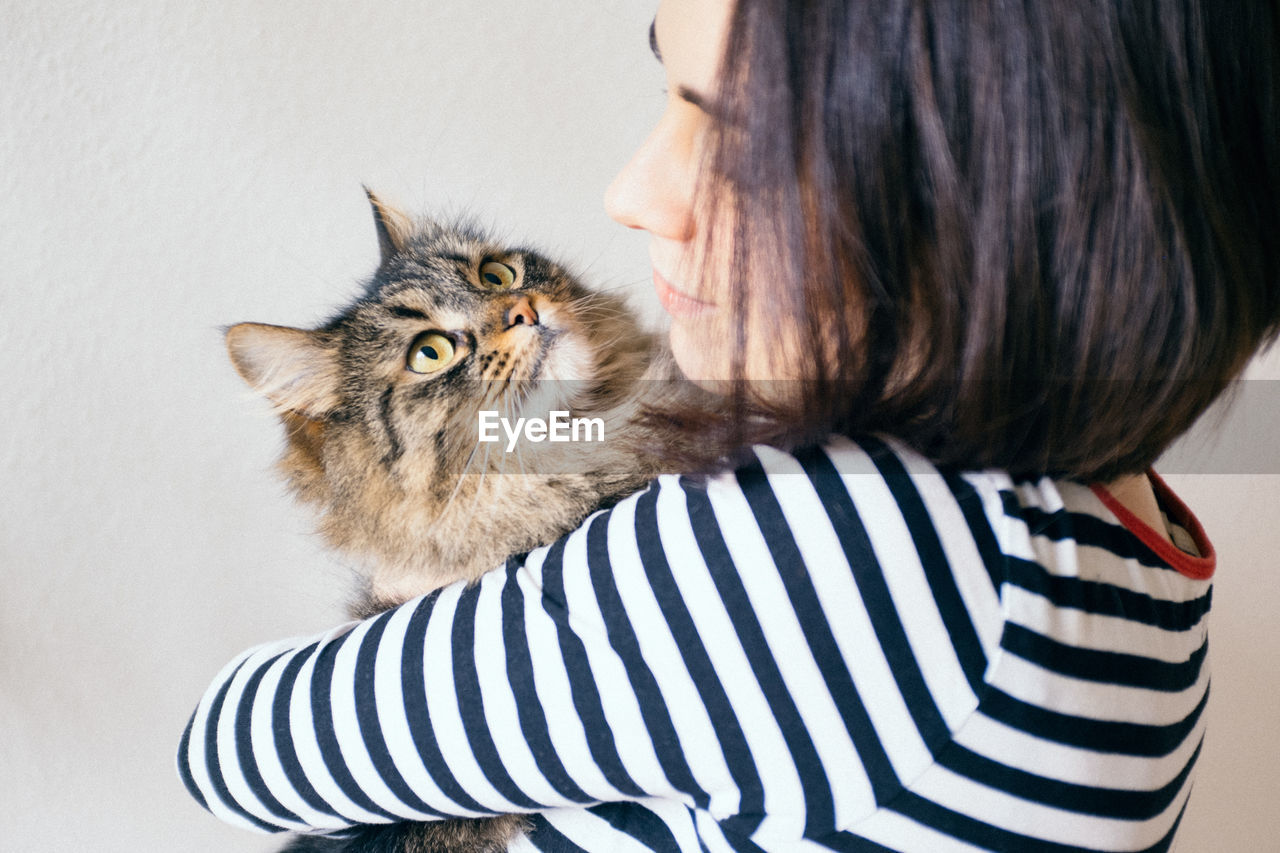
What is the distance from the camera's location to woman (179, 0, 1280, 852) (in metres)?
0.43

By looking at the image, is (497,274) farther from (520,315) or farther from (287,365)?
(287,365)

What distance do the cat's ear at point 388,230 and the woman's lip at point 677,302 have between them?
55 cm

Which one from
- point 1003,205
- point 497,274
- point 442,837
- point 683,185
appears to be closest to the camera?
point 1003,205

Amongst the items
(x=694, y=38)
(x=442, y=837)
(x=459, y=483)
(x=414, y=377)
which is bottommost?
(x=442, y=837)

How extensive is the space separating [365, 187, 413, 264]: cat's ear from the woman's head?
0.66 meters

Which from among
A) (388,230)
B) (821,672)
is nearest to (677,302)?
(821,672)

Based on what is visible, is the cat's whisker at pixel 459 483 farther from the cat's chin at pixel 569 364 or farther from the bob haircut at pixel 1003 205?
the bob haircut at pixel 1003 205

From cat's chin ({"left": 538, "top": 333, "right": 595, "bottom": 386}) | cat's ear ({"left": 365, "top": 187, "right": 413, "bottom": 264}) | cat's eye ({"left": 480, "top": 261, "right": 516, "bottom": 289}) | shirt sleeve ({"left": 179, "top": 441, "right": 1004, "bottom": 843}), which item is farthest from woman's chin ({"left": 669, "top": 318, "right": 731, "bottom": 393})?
cat's ear ({"left": 365, "top": 187, "right": 413, "bottom": 264})

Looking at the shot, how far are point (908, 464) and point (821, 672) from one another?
5.8 inches

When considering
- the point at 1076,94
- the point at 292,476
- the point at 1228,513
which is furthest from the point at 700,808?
the point at 1228,513

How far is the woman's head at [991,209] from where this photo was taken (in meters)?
0.42

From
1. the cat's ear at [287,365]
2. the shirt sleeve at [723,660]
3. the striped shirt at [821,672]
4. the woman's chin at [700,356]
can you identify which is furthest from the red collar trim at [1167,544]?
the cat's ear at [287,365]

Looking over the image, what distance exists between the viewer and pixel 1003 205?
44 centimetres

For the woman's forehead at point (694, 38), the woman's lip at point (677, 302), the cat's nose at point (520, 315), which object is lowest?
the cat's nose at point (520, 315)
